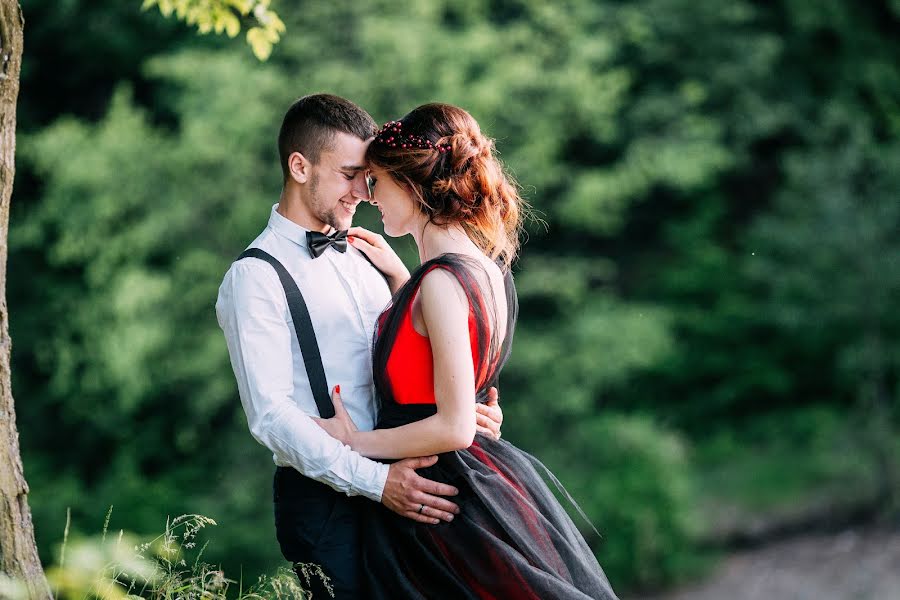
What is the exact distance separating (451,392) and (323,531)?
51cm

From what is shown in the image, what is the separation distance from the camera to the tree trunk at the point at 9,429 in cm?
230

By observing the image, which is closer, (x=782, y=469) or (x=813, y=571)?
(x=813, y=571)

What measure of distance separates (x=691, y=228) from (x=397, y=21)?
458 cm

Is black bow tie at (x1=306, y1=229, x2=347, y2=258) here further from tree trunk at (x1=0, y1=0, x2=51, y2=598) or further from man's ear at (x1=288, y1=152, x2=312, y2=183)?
tree trunk at (x1=0, y1=0, x2=51, y2=598)

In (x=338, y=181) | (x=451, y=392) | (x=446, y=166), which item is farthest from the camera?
(x=338, y=181)

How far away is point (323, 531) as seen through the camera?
247 cm

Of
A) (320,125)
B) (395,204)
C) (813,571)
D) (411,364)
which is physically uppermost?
(320,125)

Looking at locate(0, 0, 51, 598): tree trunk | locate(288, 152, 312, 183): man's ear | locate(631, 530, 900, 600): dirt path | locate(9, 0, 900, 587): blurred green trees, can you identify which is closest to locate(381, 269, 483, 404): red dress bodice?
locate(288, 152, 312, 183): man's ear

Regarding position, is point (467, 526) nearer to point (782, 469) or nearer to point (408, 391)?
point (408, 391)

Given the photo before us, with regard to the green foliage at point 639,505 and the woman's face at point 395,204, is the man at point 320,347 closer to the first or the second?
the woman's face at point 395,204

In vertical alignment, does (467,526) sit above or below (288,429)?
below

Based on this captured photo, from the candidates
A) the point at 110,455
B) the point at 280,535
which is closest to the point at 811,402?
the point at 110,455

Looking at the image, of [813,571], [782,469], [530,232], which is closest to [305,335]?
[530,232]

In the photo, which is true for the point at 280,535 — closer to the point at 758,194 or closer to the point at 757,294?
the point at 757,294
